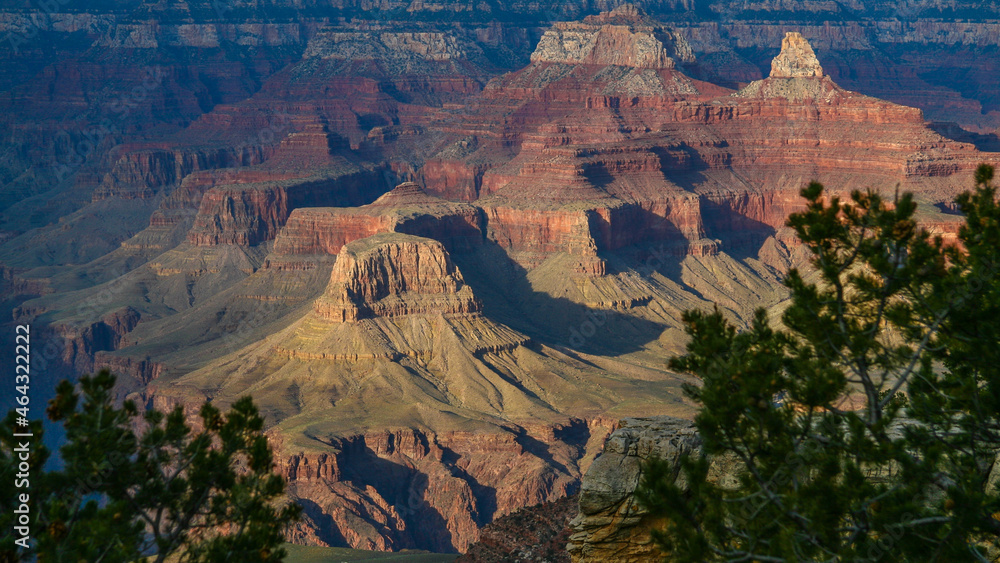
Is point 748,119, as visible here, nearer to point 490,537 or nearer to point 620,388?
point 620,388

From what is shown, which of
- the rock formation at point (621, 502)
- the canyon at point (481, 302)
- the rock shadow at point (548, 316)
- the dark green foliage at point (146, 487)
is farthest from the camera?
the rock shadow at point (548, 316)

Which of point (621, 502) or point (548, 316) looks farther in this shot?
point (548, 316)

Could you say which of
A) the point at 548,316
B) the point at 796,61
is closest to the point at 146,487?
the point at 548,316

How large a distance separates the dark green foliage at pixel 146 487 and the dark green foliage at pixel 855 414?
924 centimetres

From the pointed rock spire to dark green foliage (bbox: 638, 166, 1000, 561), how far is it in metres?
167

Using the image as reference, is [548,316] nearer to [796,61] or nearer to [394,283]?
[394,283]

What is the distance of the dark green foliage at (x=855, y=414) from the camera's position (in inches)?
1179

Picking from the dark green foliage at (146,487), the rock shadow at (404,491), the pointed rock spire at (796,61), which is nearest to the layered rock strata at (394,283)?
the rock shadow at (404,491)

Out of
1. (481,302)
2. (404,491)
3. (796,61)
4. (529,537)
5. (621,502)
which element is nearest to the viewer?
(621,502)

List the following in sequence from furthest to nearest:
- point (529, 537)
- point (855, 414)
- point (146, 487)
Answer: point (529, 537), point (146, 487), point (855, 414)

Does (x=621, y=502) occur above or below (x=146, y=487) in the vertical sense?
below

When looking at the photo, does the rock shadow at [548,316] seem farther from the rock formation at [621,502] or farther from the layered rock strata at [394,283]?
the rock formation at [621,502]

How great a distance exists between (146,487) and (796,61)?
574 ft

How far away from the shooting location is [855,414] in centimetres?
3153
